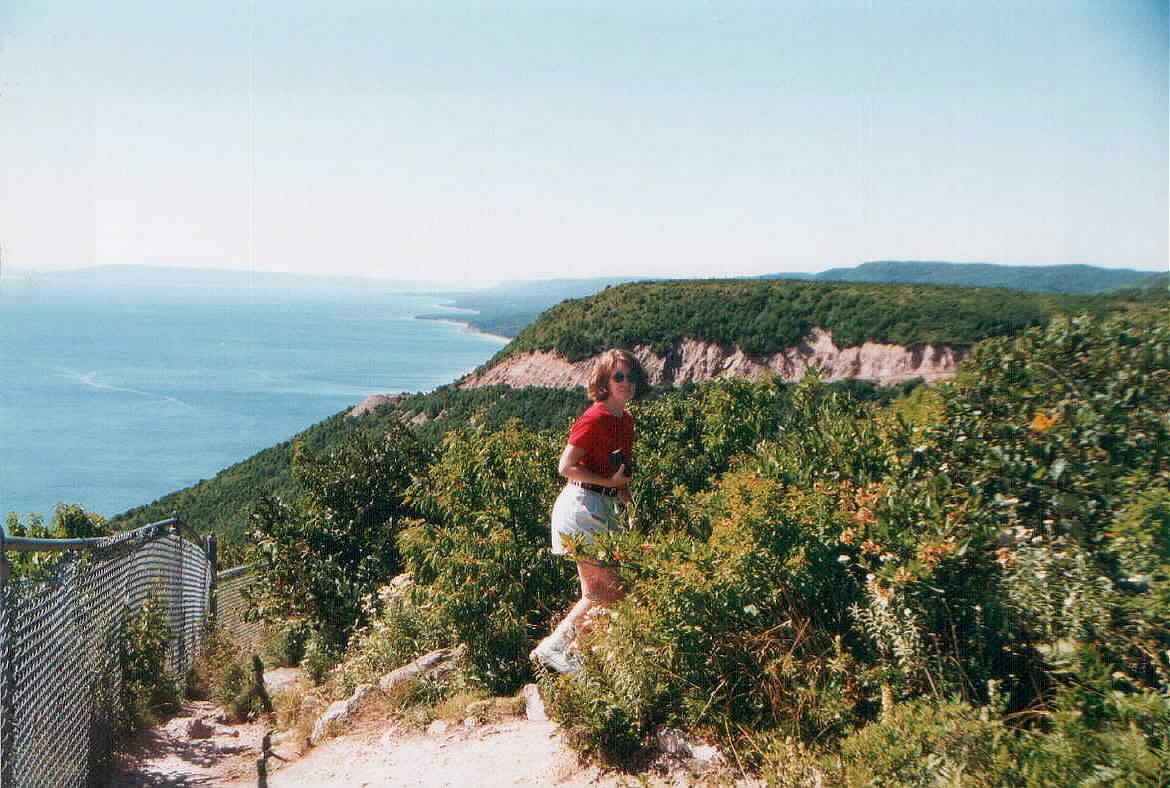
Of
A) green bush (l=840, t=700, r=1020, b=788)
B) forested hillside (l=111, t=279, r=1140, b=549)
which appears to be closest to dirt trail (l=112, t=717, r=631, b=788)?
green bush (l=840, t=700, r=1020, b=788)

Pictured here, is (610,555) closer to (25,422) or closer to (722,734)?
(722,734)

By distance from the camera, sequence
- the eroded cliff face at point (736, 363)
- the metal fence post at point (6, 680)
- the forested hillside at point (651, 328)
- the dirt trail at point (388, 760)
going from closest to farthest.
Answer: the metal fence post at point (6, 680), the dirt trail at point (388, 760), the forested hillside at point (651, 328), the eroded cliff face at point (736, 363)

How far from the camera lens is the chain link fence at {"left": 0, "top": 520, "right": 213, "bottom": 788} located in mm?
3369

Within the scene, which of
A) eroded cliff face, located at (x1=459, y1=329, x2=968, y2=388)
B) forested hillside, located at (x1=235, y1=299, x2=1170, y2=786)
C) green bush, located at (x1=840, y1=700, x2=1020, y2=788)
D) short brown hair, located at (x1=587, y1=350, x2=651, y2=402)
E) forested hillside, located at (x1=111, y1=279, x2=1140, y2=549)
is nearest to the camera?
green bush, located at (x1=840, y1=700, x2=1020, y2=788)

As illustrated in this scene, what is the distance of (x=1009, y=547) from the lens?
139 inches

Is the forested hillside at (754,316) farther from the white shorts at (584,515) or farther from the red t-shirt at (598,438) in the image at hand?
the white shorts at (584,515)

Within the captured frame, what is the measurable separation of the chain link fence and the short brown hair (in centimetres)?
262

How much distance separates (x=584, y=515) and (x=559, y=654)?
71 centimetres

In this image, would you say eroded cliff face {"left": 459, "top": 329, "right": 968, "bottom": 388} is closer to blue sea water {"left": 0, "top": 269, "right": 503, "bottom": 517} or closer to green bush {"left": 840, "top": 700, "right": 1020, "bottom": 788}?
blue sea water {"left": 0, "top": 269, "right": 503, "bottom": 517}

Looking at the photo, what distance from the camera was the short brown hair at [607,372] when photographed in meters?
4.88

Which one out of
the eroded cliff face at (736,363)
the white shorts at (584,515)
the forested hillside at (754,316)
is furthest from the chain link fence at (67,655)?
the forested hillside at (754,316)

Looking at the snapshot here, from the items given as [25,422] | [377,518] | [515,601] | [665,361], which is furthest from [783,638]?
[25,422]

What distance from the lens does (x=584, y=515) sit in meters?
4.79

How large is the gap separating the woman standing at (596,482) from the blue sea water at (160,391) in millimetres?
40693
